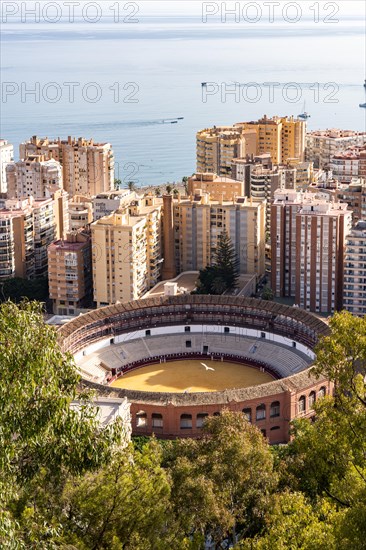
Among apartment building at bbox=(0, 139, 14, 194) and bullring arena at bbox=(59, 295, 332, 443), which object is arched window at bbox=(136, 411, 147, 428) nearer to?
bullring arena at bbox=(59, 295, 332, 443)

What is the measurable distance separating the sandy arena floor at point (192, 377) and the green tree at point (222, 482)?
460 inches

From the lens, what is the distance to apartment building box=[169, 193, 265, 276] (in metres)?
30.6

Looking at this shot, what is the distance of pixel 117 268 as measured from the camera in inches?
1106

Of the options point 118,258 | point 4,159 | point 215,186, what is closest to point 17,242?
point 118,258

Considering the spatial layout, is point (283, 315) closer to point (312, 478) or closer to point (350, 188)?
point (350, 188)

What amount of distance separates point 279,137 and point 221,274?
19.5 meters

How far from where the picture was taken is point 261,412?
753 inches

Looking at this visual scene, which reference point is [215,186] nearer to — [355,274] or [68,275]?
[68,275]

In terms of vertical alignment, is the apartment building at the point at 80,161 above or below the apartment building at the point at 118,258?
above

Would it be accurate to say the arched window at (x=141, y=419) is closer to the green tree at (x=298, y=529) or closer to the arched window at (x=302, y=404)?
the arched window at (x=302, y=404)

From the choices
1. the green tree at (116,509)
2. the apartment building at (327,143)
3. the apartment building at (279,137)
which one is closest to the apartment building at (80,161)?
the apartment building at (279,137)

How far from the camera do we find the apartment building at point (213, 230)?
3059 cm

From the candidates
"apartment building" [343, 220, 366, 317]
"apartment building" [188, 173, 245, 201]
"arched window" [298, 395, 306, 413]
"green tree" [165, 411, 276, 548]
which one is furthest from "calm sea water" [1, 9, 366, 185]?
"green tree" [165, 411, 276, 548]

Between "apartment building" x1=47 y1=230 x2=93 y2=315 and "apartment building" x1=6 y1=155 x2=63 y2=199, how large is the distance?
926 cm
